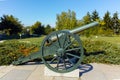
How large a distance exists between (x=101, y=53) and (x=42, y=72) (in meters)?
4.06

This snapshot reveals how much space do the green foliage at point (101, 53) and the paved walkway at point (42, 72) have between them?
0.59 meters

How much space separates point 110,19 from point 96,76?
2061 inches

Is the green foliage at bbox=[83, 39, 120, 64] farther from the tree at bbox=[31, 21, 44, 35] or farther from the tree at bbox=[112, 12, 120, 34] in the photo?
the tree at bbox=[31, 21, 44, 35]

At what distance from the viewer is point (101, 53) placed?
35.0 ft

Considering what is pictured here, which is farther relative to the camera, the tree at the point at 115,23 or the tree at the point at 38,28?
the tree at the point at 38,28

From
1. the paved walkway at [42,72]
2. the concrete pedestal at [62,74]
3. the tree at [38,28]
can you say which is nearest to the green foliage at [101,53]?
the paved walkway at [42,72]

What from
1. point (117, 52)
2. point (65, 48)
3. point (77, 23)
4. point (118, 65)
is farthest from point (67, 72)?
point (77, 23)

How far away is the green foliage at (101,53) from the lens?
9.84 meters

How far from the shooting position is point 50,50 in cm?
738

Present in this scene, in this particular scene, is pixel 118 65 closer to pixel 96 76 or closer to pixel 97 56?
pixel 97 56

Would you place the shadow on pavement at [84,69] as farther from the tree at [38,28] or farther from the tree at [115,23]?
the tree at [38,28]

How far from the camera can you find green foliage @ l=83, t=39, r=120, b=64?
9836 millimetres

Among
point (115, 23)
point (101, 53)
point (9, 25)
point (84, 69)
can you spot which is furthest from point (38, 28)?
point (84, 69)

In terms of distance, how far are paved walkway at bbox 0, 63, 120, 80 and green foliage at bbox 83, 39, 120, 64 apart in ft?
1.94
